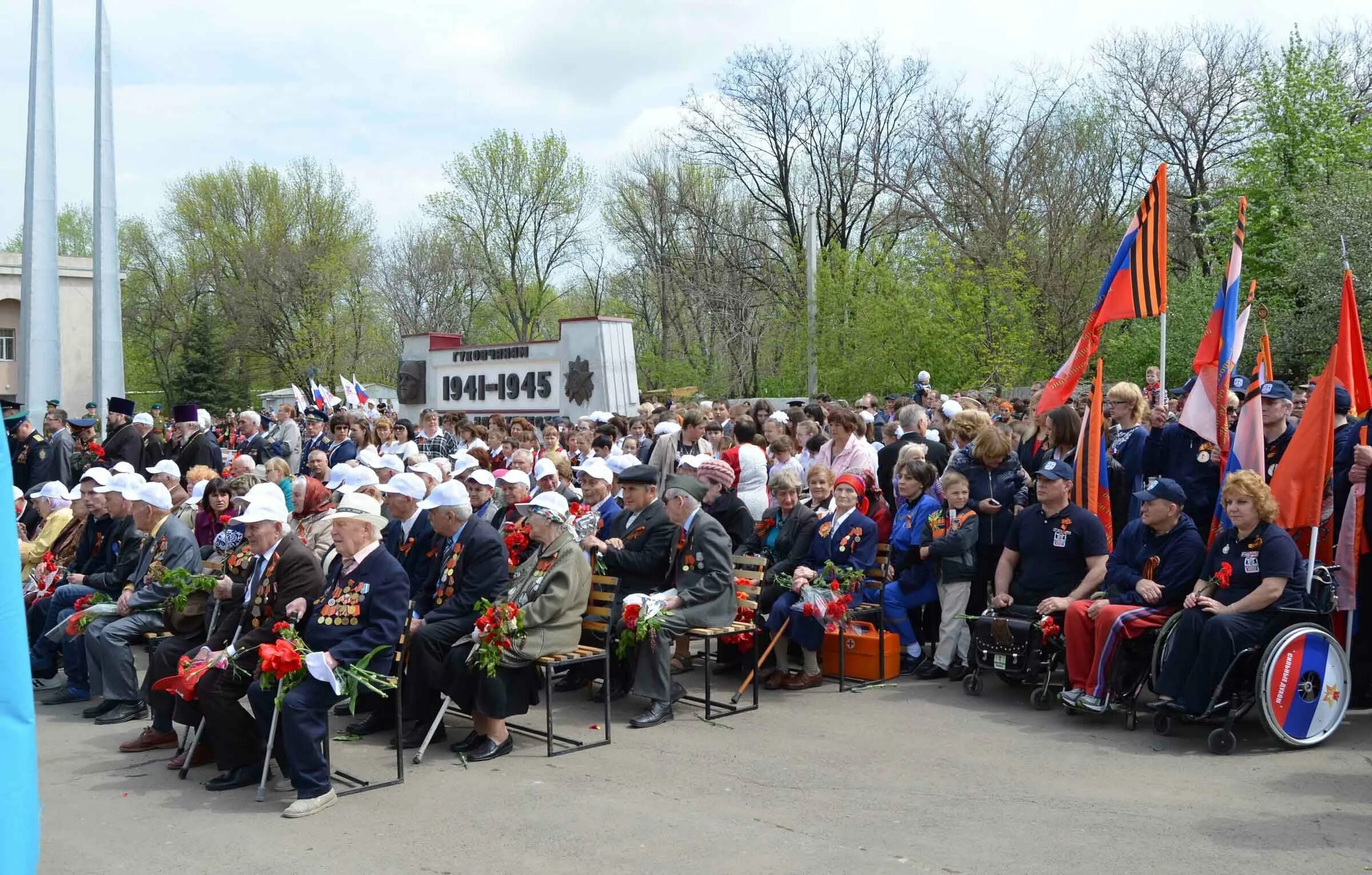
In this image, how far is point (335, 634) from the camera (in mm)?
6477

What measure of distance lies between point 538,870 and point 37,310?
22544 millimetres

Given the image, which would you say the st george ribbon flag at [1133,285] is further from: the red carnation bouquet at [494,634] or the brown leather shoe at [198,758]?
the brown leather shoe at [198,758]

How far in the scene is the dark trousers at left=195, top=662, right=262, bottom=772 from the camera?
6.66 metres

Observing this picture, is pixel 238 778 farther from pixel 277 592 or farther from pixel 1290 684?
pixel 1290 684

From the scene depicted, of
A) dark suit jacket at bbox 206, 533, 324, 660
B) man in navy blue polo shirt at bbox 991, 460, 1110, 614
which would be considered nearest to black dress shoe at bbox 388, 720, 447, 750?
dark suit jacket at bbox 206, 533, 324, 660

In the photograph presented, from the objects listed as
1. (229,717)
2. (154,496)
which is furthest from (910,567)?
(154,496)

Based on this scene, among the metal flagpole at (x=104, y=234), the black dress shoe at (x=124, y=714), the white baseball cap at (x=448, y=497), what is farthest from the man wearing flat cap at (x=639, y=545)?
the metal flagpole at (x=104, y=234)

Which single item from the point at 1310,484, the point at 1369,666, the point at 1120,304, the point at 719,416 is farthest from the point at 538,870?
the point at 719,416

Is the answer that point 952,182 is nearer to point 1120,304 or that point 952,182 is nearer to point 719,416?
point 719,416

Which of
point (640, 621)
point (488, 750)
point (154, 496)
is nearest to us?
point (488, 750)

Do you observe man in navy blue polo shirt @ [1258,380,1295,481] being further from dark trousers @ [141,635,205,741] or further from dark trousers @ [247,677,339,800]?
dark trousers @ [141,635,205,741]

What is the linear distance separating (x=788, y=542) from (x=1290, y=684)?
3.82 metres

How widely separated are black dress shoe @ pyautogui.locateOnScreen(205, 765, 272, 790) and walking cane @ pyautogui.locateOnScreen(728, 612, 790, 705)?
3.23 m

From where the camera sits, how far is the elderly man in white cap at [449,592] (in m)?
7.23
